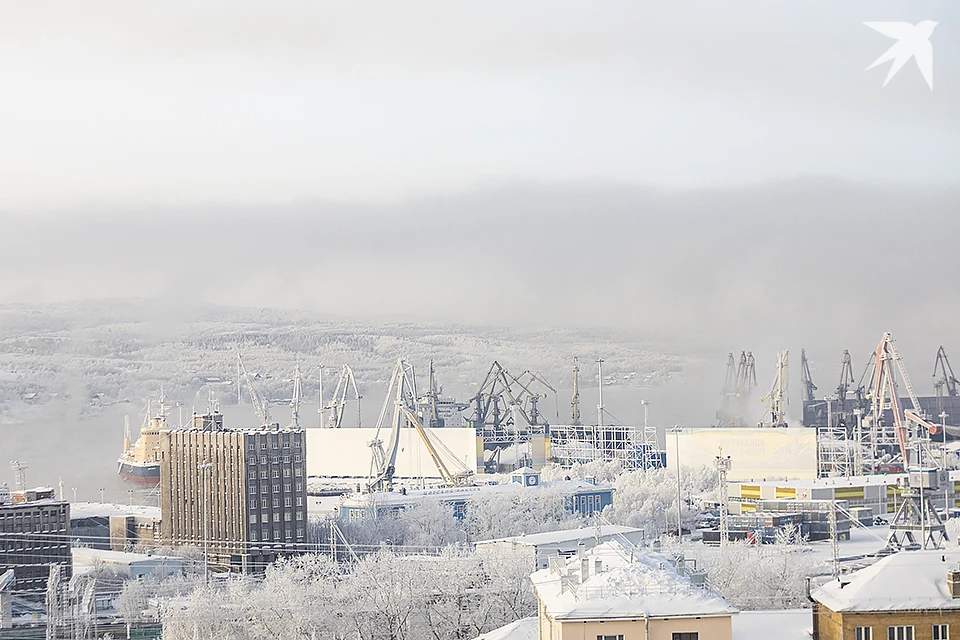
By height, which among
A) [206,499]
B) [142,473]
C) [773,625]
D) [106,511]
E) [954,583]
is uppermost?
[954,583]

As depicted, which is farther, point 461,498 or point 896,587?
point 461,498

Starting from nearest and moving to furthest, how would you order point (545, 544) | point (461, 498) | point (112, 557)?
point (545, 544) → point (112, 557) → point (461, 498)

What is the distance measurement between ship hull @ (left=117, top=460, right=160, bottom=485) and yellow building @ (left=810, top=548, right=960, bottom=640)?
27.3m

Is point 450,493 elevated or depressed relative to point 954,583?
depressed

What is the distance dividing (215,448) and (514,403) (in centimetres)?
1687

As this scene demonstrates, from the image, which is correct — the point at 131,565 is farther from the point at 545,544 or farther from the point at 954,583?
the point at 954,583

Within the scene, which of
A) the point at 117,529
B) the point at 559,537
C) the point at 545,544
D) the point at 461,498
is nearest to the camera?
the point at 545,544

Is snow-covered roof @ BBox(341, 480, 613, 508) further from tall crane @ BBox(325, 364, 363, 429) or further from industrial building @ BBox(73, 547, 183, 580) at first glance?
tall crane @ BBox(325, 364, 363, 429)

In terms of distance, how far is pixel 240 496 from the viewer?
17438mm

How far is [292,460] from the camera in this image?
698 inches

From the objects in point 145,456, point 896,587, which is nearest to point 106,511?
point 145,456

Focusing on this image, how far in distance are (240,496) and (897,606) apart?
12.7 m

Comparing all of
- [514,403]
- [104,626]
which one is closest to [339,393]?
[514,403]

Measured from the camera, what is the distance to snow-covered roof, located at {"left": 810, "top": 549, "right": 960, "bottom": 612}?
18.5 feet
